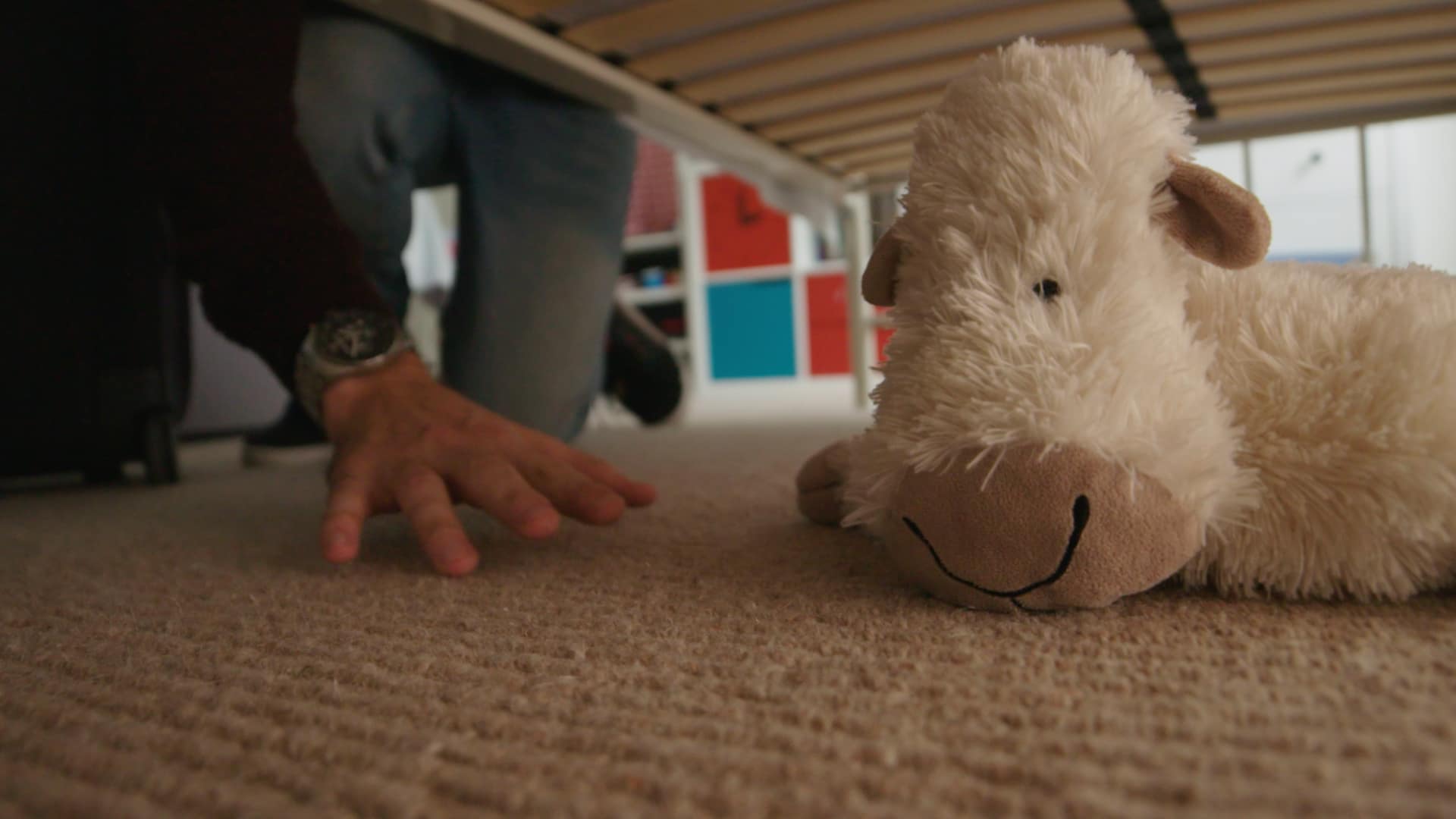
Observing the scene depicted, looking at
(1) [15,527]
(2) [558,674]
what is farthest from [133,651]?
(1) [15,527]

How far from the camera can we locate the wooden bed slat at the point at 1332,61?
90 centimetres

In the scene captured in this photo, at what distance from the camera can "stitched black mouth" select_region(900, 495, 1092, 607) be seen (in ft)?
0.99

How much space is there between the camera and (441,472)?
516mm

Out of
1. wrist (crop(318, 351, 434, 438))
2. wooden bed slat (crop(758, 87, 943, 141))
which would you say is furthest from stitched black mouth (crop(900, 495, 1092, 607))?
wooden bed slat (crop(758, 87, 943, 141))

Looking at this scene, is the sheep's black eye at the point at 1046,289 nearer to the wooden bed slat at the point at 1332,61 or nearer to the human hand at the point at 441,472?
the human hand at the point at 441,472

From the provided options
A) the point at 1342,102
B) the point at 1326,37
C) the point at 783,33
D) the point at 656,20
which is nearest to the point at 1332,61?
the point at 1326,37

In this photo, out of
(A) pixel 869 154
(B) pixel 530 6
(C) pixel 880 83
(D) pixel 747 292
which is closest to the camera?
(B) pixel 530 6

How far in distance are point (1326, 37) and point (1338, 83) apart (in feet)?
0.69

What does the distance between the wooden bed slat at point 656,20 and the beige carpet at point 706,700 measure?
561 millimetres

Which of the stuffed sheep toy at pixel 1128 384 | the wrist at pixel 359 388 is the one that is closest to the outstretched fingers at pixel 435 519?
the wrist at pixel 359 388

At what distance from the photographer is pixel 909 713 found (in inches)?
9.9

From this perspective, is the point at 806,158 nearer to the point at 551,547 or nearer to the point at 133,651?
the point at 551,547

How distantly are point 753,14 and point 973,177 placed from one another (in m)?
0.55

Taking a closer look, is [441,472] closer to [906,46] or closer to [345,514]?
[345,514]
